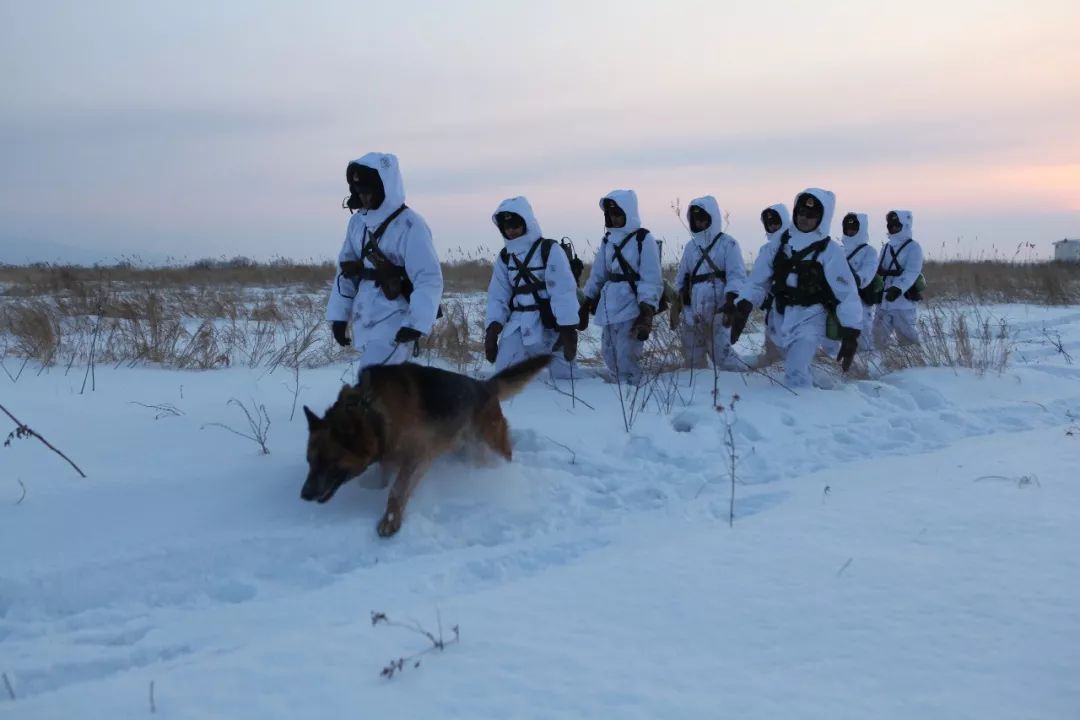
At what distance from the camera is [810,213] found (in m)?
6.54

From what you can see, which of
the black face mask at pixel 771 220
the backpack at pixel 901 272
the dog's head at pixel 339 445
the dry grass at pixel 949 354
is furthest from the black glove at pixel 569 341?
the backpack at pixel 901 272

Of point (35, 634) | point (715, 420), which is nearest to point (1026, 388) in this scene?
point (715, 420)

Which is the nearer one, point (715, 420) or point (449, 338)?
point (715, 420)

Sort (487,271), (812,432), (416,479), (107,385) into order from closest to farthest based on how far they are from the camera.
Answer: (416,479) < (812,432) < (107,385) < (487,271)

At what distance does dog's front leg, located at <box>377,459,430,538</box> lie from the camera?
3.54 metres

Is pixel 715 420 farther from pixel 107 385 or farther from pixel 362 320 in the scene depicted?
pixel 107 385

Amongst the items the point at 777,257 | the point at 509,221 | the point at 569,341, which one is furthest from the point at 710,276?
the point at 509,221

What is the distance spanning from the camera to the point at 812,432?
17.5 feet

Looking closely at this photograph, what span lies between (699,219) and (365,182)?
4.09 meters

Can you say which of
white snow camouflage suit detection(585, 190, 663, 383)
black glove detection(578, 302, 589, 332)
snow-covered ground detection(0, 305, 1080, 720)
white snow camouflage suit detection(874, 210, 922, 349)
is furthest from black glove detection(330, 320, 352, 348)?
white snow camouflage suit detection(874, 210, 922, 349)

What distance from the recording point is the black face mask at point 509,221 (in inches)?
254

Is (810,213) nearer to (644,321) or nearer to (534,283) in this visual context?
(644,321)

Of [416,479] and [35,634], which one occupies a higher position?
[416,479]

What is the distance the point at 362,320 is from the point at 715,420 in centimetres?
263
